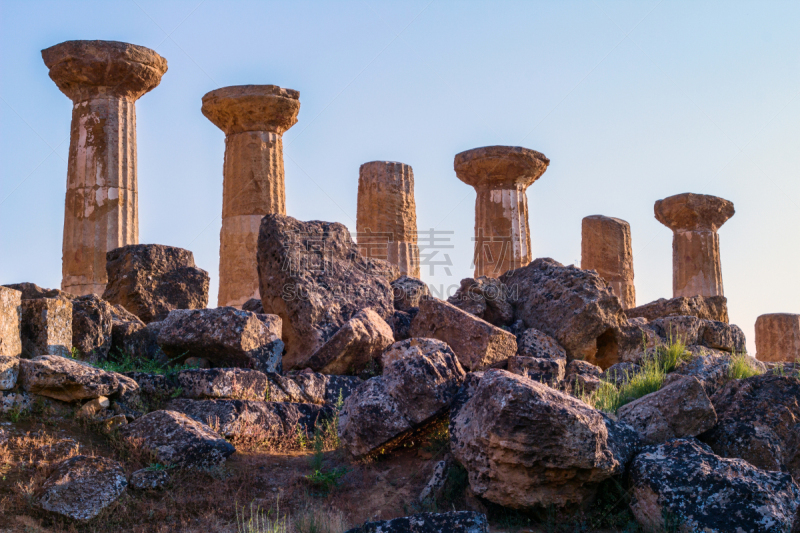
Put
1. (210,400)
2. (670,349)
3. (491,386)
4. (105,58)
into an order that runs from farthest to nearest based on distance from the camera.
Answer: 1. (105,58)
2. (670,349)
3. (210,400)
4. (491,386)

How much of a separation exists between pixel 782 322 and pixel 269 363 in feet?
52.6

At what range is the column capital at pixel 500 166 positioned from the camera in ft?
56.0

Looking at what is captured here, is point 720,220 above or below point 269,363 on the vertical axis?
above

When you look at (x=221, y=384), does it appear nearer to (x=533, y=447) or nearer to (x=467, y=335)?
(x=467, y=335)

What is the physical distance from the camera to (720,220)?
842 inches

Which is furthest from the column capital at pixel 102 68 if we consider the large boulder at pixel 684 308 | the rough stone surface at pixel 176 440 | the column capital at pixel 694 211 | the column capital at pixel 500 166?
the column capital at pixel 694 211

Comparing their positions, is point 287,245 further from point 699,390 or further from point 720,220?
point 720,220

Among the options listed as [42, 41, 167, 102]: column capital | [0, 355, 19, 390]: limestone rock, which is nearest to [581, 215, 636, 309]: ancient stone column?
[42, 41, 167, 102]: column capital

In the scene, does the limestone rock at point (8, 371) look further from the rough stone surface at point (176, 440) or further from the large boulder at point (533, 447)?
the large boulder at point (533, 447)

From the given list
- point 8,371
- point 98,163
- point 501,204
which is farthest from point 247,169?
point 8,371

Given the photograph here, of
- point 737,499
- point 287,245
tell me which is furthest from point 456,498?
point 287,245

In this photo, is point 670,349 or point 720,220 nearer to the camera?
point 670,349

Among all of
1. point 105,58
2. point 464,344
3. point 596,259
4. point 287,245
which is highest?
point 105,58

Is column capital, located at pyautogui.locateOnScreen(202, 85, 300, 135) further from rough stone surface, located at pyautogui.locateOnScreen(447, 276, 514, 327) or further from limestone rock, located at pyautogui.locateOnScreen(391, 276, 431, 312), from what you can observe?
rough stone surface, located at pyautogui.locateOnScreen(447, 276, 514, 327)
